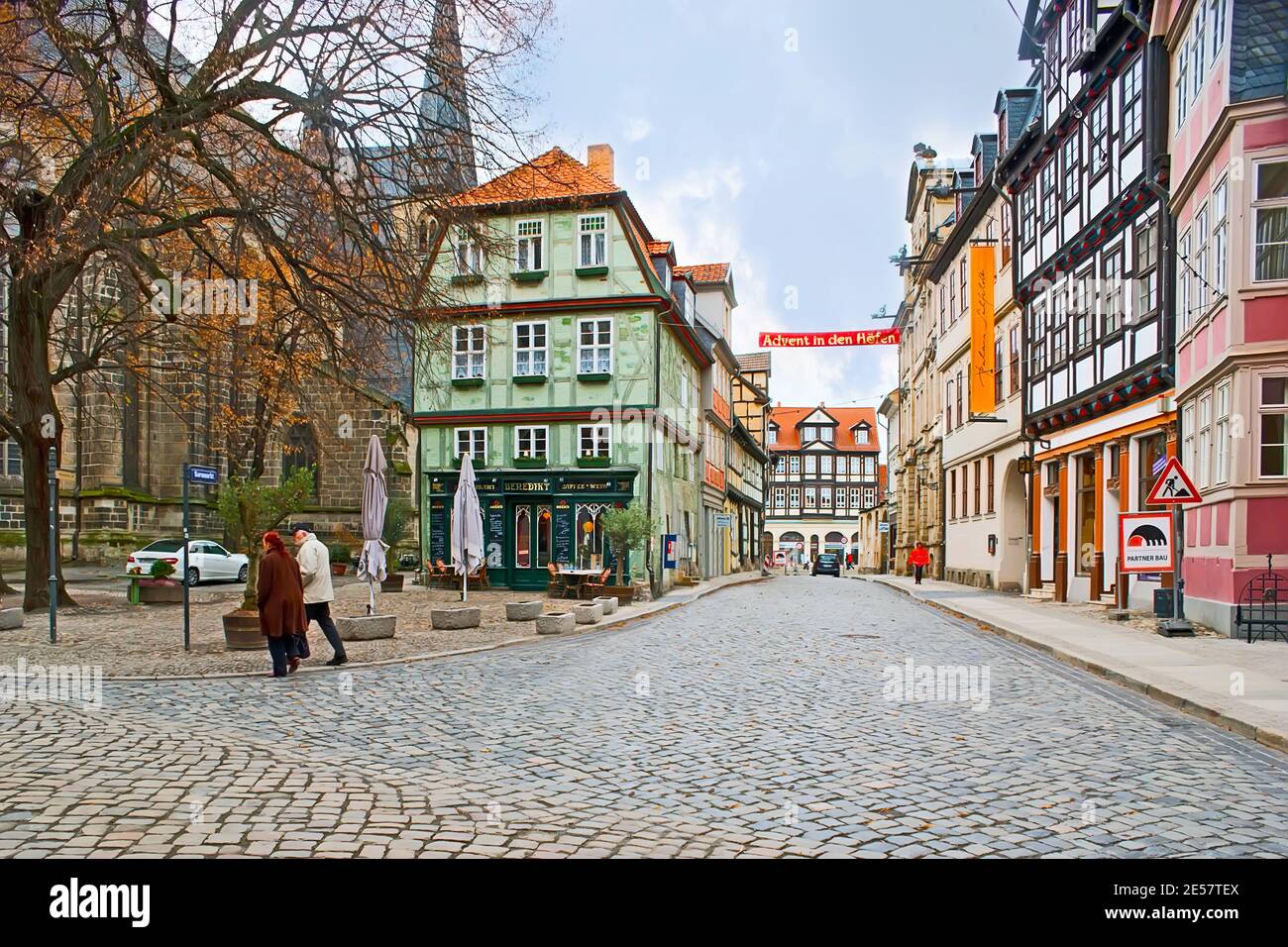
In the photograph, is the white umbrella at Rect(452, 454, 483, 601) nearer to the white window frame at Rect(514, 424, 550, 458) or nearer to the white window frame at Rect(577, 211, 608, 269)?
the white window frame at Rect(514, 424, 550, 458)

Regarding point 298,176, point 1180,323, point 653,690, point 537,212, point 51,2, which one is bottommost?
point 653,690

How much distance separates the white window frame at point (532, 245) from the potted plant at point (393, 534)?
28.7ft

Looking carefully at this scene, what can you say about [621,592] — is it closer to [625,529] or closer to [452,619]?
[625,529]

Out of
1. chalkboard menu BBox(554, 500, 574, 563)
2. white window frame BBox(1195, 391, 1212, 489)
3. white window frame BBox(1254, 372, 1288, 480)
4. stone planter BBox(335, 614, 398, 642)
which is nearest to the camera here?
white window frame BBox(1254, 372, 1288, 480)

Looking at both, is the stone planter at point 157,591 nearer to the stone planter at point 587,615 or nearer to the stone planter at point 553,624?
the stone planter at point 587,615

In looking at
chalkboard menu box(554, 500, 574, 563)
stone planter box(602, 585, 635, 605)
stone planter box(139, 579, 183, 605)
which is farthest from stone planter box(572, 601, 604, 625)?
chalkboard menu box(554, 500, 574, 563)

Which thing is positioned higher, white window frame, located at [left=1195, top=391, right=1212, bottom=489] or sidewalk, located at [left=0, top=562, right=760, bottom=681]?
white window frame, located at [left=1195, top=391, right=1212, bottom=489]

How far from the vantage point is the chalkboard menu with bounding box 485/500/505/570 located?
32562 mm

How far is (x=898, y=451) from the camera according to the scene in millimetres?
58625

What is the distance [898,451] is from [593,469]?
103ft

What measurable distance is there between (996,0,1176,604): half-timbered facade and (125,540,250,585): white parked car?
876 inches

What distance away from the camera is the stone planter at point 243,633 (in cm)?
1397
